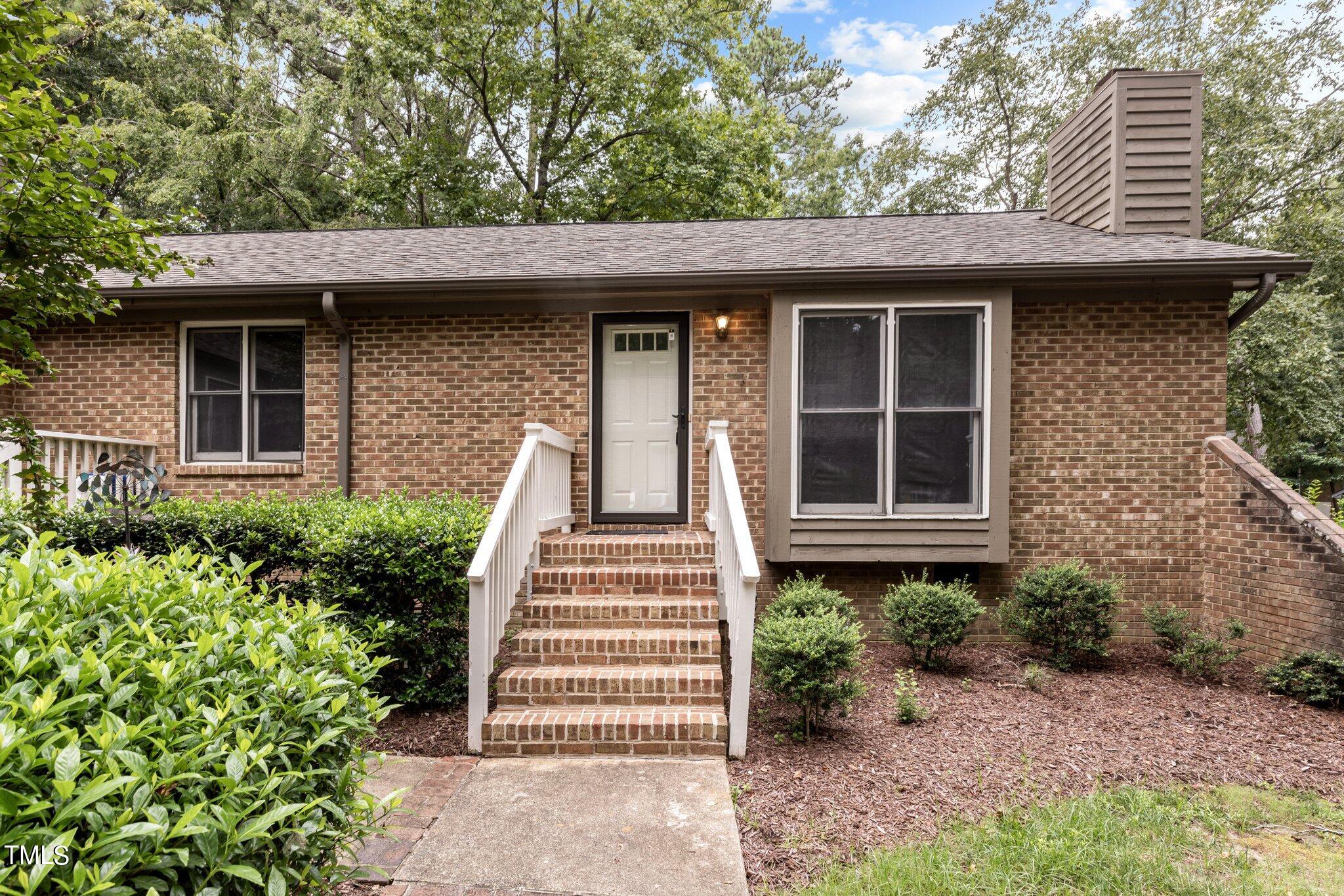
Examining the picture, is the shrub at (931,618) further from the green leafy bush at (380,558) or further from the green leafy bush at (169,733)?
the green leafy bush at (169,733)

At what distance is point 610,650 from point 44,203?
3.67m

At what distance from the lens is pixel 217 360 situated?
6.48 meters

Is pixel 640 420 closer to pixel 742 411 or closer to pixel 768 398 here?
pixel 742 411

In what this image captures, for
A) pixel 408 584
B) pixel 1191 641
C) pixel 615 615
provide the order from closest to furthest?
pixel 408 584 < pixel 615 615 < pixel 1191 641

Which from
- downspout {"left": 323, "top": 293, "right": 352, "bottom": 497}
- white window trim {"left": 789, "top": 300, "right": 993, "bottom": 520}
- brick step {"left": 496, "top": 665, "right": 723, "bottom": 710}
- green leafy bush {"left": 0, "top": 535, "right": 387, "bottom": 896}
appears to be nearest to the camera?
green leafy bush {"left": 0, "top": 535, "right": 387, "bottom": 896}

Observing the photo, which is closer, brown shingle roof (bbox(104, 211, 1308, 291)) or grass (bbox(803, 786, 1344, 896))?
grass (bbox(803, 786, 1344, 896))

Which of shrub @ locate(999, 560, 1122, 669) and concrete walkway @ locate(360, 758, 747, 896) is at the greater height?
shrub @ locate(999, 560, 1122, 669)

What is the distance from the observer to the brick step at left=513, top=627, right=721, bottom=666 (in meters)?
4.15

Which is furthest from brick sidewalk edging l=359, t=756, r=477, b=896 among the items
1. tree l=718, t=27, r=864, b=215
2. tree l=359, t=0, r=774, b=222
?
tree l=718, t=27, r=864, b=215

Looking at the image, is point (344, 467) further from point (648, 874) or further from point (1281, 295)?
point (1281, 295)

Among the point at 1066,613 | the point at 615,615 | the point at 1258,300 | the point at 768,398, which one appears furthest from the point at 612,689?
the point at 1258,300

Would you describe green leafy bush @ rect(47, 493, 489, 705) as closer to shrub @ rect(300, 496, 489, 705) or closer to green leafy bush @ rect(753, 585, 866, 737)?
shrub @ rect(300, 496, 489, 705)

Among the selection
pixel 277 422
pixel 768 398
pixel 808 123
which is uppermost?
pixel 808 123

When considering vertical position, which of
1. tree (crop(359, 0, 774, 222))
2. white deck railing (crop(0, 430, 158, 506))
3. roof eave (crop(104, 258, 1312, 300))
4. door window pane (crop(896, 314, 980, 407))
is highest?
tree (crop(359, 0, 774, 222))
